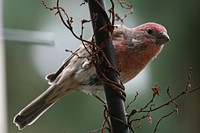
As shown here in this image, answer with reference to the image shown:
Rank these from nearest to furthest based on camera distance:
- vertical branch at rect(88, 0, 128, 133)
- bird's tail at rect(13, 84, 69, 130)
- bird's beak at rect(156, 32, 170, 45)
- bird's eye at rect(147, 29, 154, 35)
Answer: vertical branch at rect(88, 0, 128, 133)
bird's beak at rect(156, 32, 170, 45)
bird's eye at rect(147, 29, 154, 35)
bird's tail at rect(13, 84, 69, 130)

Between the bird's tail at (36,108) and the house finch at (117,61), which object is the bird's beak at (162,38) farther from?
the bird's tail at (36,108)

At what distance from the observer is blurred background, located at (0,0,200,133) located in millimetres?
5984

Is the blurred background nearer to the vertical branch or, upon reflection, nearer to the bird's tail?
the bird's tail

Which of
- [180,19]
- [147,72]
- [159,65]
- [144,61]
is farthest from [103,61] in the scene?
[180,19]

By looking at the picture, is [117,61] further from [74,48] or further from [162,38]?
[74,48]

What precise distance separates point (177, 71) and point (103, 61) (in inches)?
181

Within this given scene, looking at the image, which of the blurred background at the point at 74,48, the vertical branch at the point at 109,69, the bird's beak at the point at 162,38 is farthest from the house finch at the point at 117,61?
the blurred background at the point at 74,48

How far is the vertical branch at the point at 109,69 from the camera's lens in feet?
6.62

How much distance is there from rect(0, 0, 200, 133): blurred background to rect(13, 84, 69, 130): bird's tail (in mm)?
1359

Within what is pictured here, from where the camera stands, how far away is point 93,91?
12.2ft

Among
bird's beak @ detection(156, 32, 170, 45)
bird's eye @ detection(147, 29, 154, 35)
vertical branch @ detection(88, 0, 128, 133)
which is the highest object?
bird's eye @ detection(147, 29, 154, 35)

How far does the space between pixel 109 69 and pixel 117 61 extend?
1.22 meters

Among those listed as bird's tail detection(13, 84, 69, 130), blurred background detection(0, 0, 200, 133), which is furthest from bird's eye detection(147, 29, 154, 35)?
blurred background detection(0, 0, 200, 133)

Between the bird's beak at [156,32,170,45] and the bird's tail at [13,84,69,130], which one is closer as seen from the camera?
the bird's beak at [156,32,170,45]
